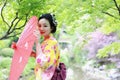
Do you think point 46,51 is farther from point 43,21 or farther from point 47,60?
point 43,21

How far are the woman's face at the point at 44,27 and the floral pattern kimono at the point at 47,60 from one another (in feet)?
0.22

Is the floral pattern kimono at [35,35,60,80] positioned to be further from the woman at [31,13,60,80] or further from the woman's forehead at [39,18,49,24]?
the woman's forehead at [39,18,49,24]

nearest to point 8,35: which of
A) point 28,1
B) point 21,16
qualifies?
point 21,16

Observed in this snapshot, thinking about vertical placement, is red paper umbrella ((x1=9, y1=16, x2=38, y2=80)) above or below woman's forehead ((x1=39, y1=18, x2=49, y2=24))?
below

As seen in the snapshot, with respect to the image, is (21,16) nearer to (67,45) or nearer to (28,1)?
(28,1)

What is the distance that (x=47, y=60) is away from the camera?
2.25m

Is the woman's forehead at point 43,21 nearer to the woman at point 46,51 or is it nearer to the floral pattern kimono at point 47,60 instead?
the woman at point 46,51

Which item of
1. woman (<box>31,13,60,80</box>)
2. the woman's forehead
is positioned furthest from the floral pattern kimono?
the woman's forehead

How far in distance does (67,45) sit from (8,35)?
10.7 metres

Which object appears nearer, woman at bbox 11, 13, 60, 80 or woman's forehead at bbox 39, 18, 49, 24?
woman at bbox 11, 13, 60, 80

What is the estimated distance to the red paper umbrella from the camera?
2.26 meters

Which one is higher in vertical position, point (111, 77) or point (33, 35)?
point (33, 35)

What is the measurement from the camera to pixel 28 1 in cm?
329

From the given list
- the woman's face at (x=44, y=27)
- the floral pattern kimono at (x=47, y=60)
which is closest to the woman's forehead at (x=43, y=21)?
the woman's face at (x=44, y=27)
